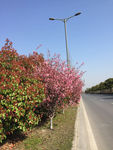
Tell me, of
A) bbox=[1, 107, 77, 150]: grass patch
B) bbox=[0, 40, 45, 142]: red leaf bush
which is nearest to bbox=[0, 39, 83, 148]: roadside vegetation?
bbox=[0, 40, 45, 142]: red leaf bush

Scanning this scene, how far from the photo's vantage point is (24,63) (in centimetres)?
795

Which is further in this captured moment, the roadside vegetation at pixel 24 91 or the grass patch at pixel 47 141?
the grass patch at pixel 47 141

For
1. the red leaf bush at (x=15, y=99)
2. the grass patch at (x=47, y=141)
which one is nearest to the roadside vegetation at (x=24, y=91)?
the red leaf bush at (x=15, y=99)

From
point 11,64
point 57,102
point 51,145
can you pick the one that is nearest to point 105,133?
point 57,102

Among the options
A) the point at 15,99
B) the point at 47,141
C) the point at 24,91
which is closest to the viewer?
the point at 15,99

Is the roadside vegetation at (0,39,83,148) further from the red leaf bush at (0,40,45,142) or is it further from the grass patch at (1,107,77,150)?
the grass patch at (1,107,77,150)

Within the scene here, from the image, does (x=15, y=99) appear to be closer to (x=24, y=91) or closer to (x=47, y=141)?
(x=24, y=91)

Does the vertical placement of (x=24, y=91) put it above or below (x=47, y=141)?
above

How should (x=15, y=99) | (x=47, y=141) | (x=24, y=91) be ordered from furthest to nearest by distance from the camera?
(x=47, y=141)
(x=24, y=91)
(x=15, y=99)

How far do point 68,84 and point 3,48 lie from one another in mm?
3124

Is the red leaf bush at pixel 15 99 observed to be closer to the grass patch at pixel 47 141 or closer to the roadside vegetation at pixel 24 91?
the roadside vegetation at pixel 24 91

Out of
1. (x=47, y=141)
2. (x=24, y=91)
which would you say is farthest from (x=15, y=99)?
(x=47, y=141)

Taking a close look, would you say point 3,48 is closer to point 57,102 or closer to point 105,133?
point 57,102

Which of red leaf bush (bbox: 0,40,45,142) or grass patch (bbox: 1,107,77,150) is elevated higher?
red leaf bush (bbox: 0,40,45,142)
